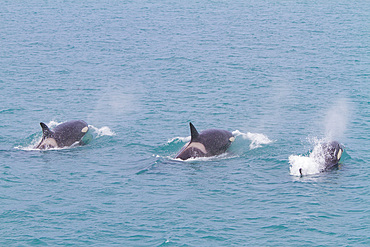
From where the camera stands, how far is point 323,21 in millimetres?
106125

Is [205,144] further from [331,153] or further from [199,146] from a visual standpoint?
[331,153]

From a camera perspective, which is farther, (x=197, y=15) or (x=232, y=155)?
(x=197, y=15)

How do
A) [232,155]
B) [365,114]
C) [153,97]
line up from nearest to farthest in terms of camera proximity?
[232,155], [365,114], [153,97]

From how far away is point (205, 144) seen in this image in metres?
37.1

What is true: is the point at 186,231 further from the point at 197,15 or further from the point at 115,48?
the point at 197,15

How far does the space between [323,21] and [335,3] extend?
87.3 feet

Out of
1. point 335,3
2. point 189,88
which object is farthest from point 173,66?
point 335,3

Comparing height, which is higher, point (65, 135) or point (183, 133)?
point (183, 133)

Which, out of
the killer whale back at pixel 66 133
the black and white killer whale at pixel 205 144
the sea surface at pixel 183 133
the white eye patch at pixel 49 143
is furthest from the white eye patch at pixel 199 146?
the white eye patch at pixel 49 143

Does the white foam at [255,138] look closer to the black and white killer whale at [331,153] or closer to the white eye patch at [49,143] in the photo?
the black and white killer whale at [331,153]

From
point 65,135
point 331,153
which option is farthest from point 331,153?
point 65,135

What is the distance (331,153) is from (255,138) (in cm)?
749

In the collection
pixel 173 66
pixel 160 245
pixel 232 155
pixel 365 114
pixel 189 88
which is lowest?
pixel 160 245

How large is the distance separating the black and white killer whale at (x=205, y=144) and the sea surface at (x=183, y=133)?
0.84 m
